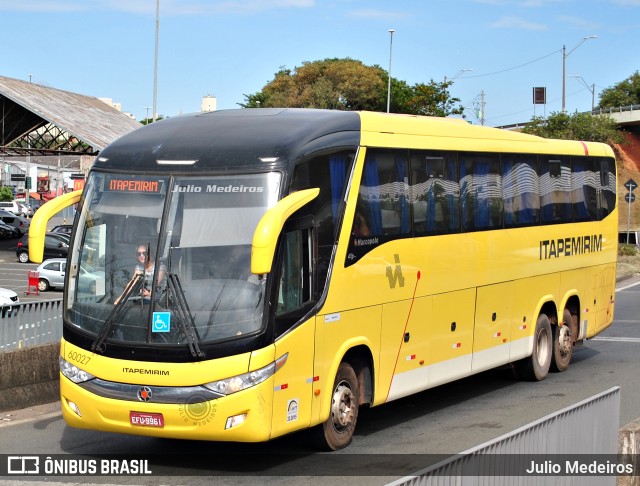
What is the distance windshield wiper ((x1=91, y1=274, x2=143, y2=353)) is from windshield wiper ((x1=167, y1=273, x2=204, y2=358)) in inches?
14.2

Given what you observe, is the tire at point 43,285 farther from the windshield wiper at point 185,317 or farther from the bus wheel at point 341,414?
the windshield wiper at point 185,317

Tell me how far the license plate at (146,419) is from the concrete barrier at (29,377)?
3.90 metres

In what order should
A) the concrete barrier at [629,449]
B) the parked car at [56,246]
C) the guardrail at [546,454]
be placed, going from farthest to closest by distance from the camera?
the parked car at [56,246], the concrete barrier at [629,449], the guardrail at [546,454]

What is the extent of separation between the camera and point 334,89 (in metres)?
80.1

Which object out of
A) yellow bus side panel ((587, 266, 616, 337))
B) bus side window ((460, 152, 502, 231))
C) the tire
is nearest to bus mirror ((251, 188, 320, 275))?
bus side window ((460, 152, 502, 231))

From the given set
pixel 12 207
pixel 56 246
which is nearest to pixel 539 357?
pixel 56 246

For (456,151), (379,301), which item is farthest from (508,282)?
(379,301)

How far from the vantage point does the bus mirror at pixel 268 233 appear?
9.14 meters

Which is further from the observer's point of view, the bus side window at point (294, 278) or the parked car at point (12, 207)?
the parked car at point (12, 207)

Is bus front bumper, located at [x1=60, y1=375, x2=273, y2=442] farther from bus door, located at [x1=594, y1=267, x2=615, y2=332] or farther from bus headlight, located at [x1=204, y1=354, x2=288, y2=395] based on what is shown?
bus door, located at [x1=594, y1=267, x2=615, y2=332]

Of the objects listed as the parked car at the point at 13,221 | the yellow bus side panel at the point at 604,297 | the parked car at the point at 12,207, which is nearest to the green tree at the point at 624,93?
the parked car at the point at 12,207

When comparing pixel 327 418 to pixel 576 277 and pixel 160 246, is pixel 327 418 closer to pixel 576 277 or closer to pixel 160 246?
pixel 160 246

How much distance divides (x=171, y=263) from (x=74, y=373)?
1.52 meters

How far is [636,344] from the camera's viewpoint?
849 inches
